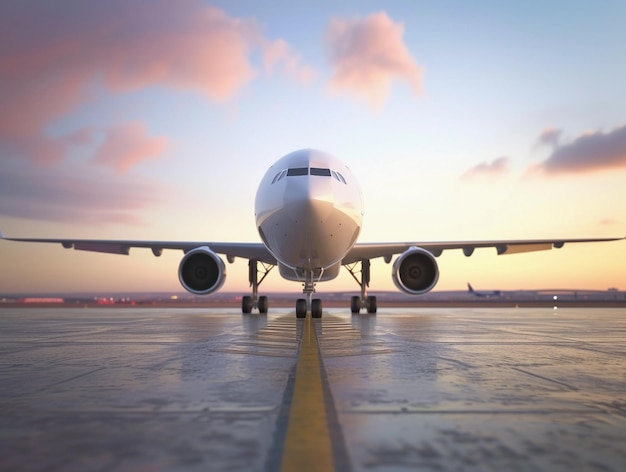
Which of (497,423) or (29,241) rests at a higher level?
(29,241)

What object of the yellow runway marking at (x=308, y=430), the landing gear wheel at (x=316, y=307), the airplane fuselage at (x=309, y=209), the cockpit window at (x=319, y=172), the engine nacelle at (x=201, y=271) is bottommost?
the yellow runway marking at (x=308, y=430)

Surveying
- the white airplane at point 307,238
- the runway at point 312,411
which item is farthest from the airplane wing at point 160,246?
the runway at point 312,411

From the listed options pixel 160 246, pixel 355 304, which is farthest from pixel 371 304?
pixel 160 246

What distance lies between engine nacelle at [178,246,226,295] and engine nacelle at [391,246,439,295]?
17.0 feet

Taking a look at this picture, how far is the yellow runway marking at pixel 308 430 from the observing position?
218 cm

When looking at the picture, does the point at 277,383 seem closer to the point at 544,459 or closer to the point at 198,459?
the point at 198,459

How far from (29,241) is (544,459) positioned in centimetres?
1902

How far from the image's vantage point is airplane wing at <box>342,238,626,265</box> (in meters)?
16.4

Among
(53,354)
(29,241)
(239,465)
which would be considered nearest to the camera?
(239,465)

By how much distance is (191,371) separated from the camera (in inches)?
182

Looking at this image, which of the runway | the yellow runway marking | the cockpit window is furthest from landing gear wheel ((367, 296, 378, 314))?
the yellow runway marking

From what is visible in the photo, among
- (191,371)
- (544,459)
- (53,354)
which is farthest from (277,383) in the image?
(53,354)

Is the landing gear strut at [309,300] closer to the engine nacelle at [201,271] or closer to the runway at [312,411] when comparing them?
the engine nacelle at [201,271]

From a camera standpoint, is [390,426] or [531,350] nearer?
[390,426]
